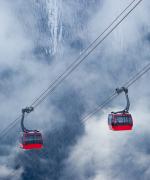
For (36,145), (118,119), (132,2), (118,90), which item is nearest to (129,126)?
(118,119)

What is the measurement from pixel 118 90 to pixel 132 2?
36.7 ft

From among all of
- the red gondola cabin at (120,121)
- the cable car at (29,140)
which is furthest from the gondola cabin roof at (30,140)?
the red gondola cabin at (120,121)

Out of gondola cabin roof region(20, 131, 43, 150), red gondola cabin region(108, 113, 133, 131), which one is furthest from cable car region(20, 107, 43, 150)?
red gondola cabin region(108, 113, 133, 131)

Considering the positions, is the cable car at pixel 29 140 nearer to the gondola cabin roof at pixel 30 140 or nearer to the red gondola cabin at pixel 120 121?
the gondola cabin roof at pixel 30 140

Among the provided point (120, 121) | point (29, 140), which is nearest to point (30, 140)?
point (29, 140)

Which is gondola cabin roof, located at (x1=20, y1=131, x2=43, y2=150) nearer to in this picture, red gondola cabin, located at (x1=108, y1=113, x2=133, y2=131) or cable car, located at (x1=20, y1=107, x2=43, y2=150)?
cable car, located at (x1=20, y1=107, x2=43, y2=150)

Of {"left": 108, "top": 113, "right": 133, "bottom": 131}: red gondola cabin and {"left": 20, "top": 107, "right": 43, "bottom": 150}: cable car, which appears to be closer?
{"left": 108, "top": 113, "right": 133, "bottom": 131}: red gondola cabin

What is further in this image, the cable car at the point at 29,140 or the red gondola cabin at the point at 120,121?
the cable car at the point at 29,140

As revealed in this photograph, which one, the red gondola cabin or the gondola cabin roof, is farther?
the gondola cabin roof

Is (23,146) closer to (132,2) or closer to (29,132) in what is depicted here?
(29,132)

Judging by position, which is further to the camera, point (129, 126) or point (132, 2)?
point (129, 126)

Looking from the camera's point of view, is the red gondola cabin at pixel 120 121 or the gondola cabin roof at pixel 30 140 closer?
the red gondola cabin at pixel 120 121

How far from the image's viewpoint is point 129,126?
30453 mm

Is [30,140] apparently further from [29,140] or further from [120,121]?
[120,121]
